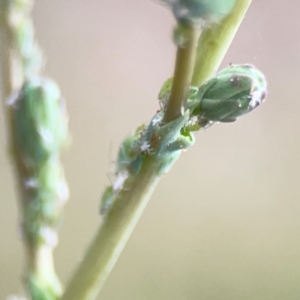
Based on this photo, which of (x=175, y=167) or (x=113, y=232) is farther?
(x=175, y=167)

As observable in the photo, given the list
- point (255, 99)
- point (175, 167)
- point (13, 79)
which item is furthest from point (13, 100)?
point (175, 167)

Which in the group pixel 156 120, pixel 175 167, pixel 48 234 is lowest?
pixel 175 167

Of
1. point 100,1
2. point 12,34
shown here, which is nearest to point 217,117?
point 12,34

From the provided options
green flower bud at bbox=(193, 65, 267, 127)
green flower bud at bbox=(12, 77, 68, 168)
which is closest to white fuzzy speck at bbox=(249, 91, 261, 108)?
green flower bud at bbox=(193, 65, 267, 127)

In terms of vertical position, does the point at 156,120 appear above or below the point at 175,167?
above

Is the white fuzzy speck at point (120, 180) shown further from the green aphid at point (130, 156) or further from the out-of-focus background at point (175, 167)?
the out-of-focus background at point (175, 167)

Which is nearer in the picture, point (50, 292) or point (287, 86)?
point (50, 292)

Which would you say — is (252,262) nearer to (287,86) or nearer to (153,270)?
(153,270)

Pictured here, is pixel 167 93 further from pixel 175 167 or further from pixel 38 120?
pixel 175 167
